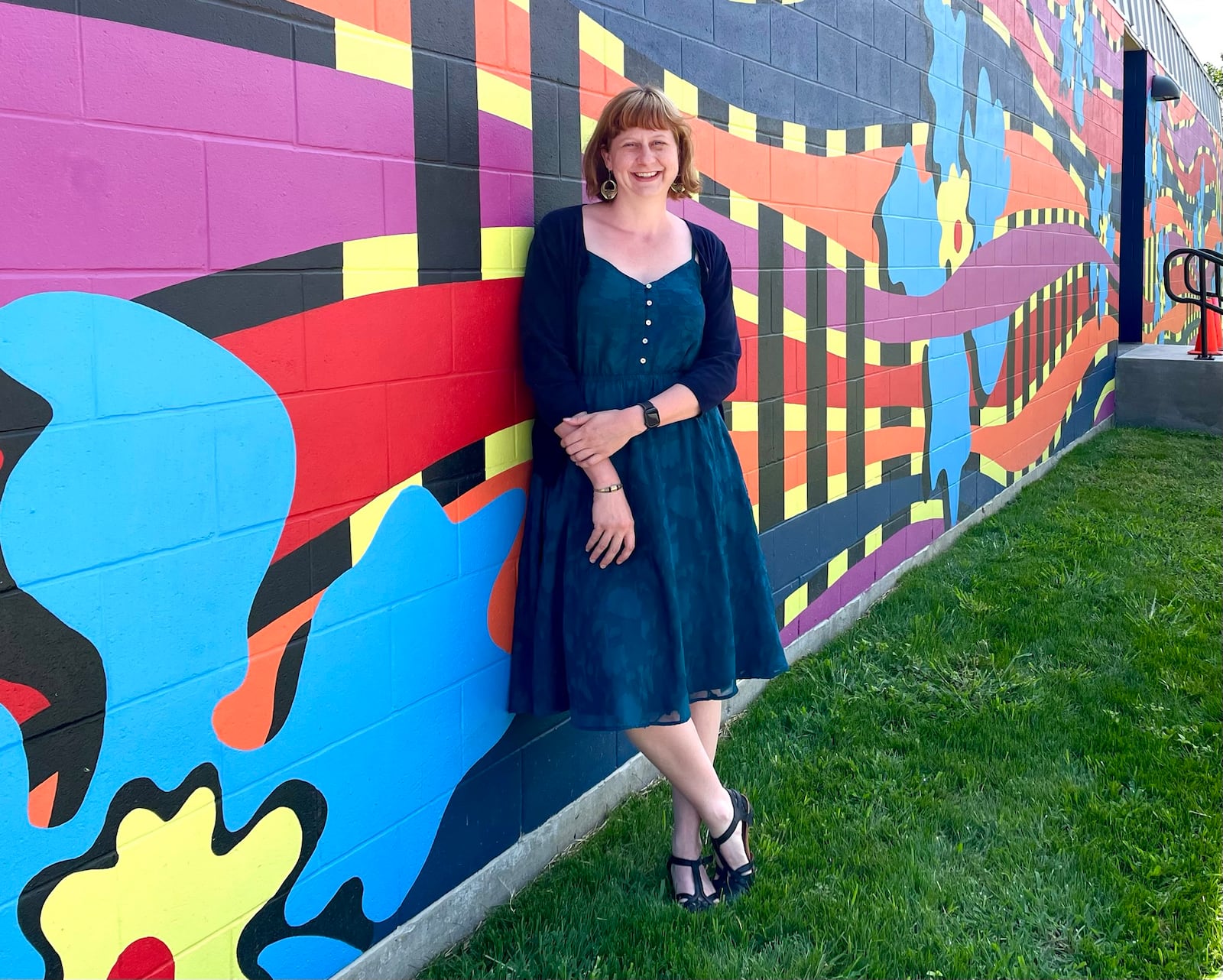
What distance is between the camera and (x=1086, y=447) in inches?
371

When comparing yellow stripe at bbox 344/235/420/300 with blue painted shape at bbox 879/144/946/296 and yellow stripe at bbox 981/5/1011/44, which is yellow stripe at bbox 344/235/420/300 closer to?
blue painted shape at bbox 879/144/946/296

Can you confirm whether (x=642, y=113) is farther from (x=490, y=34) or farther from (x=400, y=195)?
(x=400, y=195)

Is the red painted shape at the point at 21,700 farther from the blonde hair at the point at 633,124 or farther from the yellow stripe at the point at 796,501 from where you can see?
the yellow stripe at the point at 796,501

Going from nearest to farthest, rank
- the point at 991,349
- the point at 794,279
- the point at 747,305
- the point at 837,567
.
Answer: the point at 747,305 < the point at 794,279 < the point at 837,567 < the point at 991,349

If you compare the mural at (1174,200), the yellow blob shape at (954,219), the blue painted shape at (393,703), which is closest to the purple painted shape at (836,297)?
the yellow blob shape at (954,219)

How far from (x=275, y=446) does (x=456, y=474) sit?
0.56m

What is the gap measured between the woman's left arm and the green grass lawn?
1097 mm

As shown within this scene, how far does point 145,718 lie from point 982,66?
20.1 ft

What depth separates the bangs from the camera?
8.71ft

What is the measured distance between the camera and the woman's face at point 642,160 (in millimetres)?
→ 2691

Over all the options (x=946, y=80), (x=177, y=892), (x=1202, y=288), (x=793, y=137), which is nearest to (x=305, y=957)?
(x=177, y=892)

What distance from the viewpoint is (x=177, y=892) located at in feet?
6.60

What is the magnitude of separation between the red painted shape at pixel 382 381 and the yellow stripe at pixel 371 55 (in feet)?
1.40

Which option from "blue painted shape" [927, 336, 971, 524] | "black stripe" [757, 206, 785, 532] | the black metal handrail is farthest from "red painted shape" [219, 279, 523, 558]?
the black metal handrail
